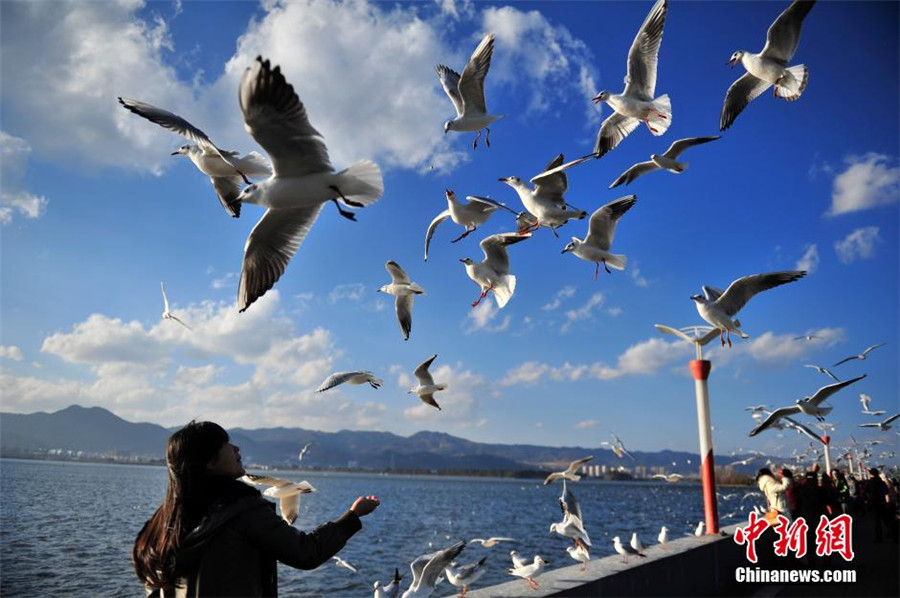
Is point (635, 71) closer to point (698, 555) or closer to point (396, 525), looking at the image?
point (698, 555)

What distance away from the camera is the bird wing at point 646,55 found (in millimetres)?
5691

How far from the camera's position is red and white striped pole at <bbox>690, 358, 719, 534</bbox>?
9.29m

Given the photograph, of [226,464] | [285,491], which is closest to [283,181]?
[226,464]

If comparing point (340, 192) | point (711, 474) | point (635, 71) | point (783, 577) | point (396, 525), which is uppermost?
point (635, 71)

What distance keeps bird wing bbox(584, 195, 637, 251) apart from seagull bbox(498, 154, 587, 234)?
69 cm

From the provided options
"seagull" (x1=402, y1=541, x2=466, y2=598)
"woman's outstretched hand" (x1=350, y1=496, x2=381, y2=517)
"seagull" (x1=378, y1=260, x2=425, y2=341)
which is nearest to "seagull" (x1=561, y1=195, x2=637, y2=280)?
"seagull" (x1=378, y1=260, x2=425, y2=341)

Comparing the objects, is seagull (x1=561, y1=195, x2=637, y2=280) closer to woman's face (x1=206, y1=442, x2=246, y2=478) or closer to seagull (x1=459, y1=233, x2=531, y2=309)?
seagull (x1=459, y1=233, x2=531, y2=309)

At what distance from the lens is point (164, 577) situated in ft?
6.93

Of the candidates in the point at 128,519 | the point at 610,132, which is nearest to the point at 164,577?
the point at 610,132

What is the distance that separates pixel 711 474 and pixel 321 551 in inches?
338

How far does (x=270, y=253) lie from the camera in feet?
13.0

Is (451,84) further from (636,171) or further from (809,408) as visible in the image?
(809,408)

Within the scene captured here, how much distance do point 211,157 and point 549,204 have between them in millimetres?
→ 2412

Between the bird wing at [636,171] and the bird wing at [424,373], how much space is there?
230 centimetres
